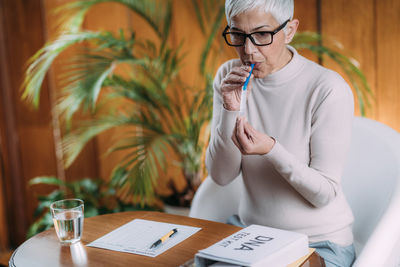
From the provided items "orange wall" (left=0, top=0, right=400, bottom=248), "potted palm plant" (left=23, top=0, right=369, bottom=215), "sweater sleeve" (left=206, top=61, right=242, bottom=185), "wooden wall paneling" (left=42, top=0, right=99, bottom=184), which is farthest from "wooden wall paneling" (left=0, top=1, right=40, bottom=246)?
"sweater sleeve" (left=206, top=61, right=242, bottom=185)

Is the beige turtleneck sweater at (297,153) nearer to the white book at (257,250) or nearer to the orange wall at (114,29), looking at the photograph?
the white book at (257,250)

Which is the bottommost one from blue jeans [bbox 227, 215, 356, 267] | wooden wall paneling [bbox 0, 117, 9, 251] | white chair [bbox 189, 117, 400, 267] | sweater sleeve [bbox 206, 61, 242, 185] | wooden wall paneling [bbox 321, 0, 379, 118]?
wooden wall paneling [bbox 0, 117, 9, 251]

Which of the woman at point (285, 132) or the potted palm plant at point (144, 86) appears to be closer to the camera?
the woman at point (285, 132)

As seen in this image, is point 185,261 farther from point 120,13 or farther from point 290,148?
point 120,13

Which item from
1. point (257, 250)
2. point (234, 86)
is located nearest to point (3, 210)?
point (234, 86)

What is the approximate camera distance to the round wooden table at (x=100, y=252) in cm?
95

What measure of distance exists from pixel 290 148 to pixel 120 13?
1.77m

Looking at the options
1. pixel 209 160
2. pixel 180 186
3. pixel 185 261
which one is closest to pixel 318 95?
pixel 209 160

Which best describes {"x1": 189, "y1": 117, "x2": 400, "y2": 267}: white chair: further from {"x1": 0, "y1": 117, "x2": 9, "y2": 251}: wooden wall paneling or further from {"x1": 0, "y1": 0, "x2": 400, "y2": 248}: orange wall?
{"x1": 0, "y1": 117, "x2": 9, "y2": 251}: wooden wall paneling

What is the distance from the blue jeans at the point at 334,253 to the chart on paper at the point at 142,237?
0.36m

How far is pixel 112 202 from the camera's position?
8.96 feet

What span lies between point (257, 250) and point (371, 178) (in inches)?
29.2

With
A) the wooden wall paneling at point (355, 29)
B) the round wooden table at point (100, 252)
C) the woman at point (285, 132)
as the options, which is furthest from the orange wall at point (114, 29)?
the round wooden table at point (100, 252)

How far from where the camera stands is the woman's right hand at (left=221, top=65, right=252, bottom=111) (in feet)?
3.87
